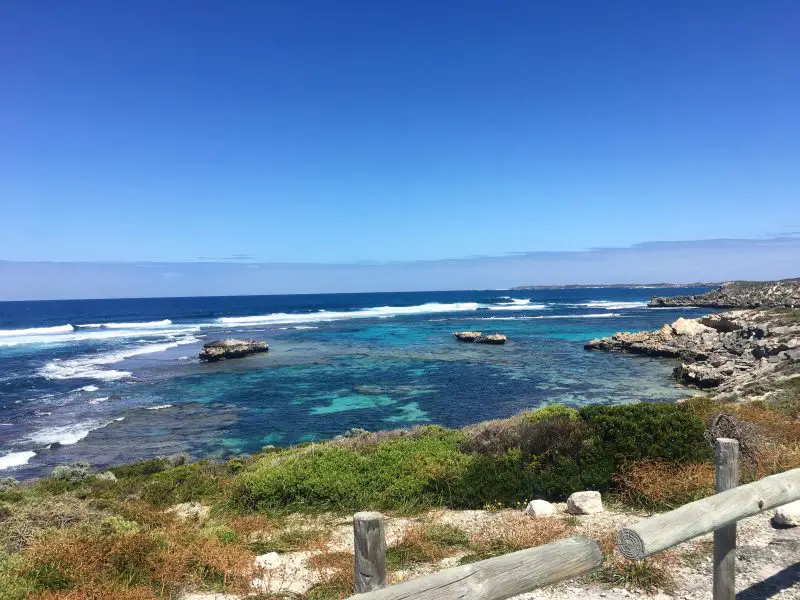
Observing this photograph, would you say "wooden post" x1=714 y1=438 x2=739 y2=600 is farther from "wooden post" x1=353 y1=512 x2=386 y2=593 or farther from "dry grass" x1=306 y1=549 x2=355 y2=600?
"dry grass" x1=306 y1=549 x2=355 y2=600

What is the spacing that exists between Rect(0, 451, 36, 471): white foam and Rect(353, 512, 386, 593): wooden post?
18249 mm

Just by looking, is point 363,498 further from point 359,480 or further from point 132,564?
point 132,564

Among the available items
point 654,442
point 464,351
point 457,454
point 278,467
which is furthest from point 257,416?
point 464,351

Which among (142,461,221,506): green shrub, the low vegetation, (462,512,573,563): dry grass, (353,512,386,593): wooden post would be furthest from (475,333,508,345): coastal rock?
(353,512,386,593): wooden post

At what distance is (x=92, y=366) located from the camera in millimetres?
37250

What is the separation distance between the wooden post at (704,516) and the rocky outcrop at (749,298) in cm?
7047

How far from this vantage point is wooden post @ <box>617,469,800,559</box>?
12.3 feet

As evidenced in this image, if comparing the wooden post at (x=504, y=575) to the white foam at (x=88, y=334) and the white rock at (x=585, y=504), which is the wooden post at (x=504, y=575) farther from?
the white foam at (x=88, y=334)

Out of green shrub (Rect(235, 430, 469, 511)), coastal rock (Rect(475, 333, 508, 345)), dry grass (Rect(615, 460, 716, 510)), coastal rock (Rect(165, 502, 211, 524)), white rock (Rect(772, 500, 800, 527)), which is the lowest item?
coastal rock (Rect(475, 333, 508, 345))

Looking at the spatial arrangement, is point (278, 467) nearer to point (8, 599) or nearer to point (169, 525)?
point (169, 525)

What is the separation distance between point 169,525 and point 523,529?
212 inches

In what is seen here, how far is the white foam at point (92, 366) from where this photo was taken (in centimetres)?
3309

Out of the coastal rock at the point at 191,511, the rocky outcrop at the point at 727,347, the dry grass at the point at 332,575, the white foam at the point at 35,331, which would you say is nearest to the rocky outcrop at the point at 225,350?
the rocky outcrop at the point at 727,347

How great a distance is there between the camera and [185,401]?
25.9 meters
